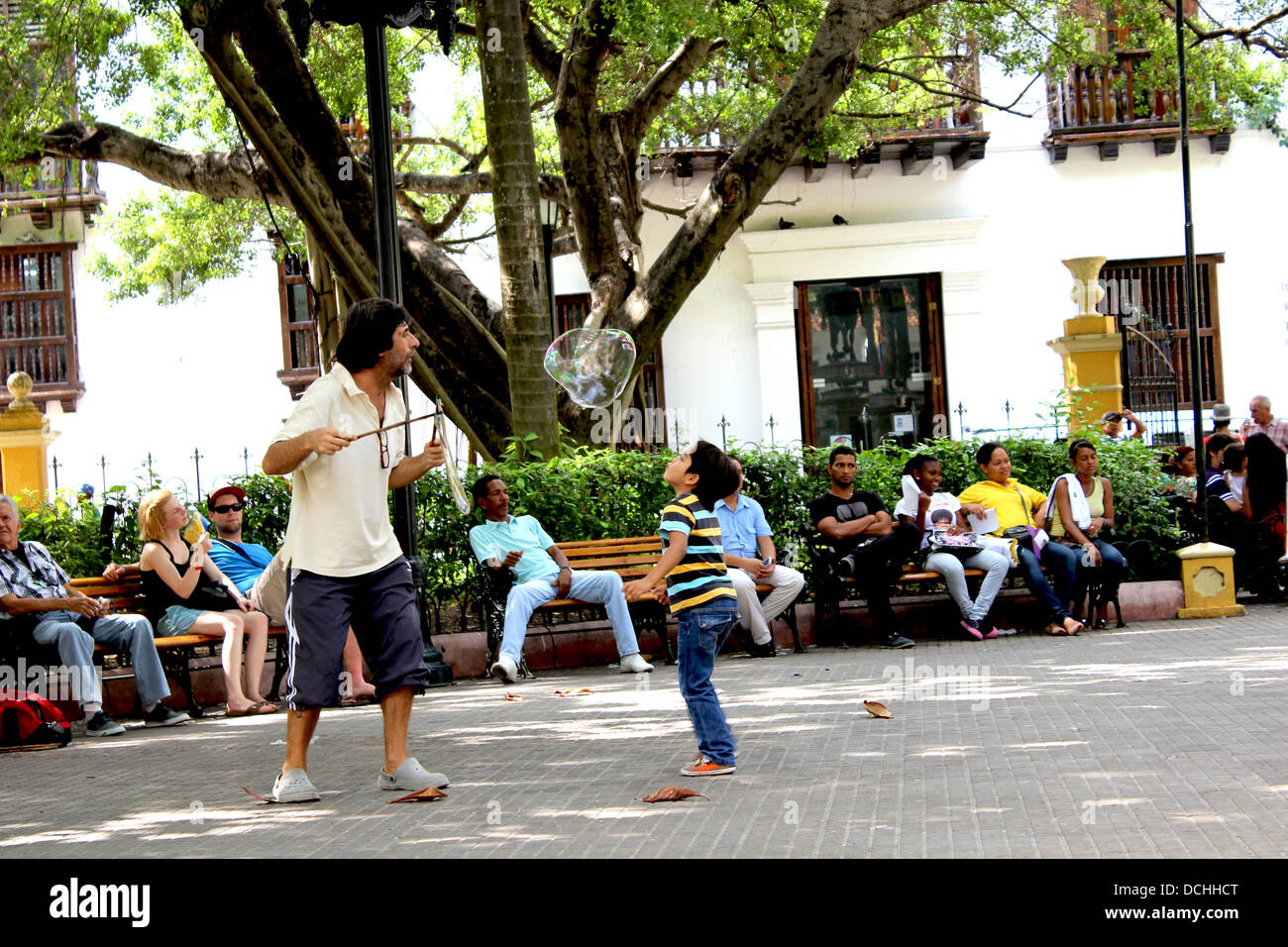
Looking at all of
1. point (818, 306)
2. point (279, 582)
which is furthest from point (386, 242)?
point (818, 306)

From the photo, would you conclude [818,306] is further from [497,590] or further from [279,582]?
[279,582]

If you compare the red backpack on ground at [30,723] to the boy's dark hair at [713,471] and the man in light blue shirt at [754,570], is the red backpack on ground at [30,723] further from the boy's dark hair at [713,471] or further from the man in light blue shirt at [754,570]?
the man in light blue shirt at [754,570]

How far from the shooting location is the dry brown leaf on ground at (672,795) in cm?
579

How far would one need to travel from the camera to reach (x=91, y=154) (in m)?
15.4

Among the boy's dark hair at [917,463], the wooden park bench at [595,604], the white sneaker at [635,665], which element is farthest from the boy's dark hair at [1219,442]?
the white sneaker at [635,665]

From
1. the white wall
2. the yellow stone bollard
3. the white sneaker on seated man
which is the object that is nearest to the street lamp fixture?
the white sneaker on seated man

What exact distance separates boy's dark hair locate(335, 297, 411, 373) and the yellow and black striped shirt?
1.42m

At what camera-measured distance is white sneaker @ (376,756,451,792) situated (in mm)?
6191

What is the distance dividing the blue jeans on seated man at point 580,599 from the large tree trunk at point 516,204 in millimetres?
2107

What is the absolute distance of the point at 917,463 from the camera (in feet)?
39.3

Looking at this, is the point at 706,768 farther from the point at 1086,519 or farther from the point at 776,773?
the point at 1086,519

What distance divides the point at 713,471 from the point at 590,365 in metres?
6.05

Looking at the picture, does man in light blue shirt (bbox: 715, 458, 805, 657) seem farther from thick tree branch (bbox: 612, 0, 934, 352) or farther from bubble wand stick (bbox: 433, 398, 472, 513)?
bubble wand stick (bbox: 433, 398, 472, 513)

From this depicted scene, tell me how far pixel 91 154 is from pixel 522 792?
37.7 ft
